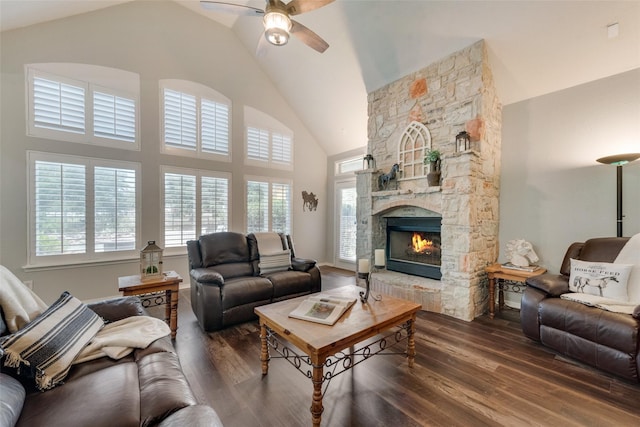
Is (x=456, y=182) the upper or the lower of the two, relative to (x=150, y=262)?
upper

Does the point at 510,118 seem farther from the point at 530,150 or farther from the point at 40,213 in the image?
the point at 40,213

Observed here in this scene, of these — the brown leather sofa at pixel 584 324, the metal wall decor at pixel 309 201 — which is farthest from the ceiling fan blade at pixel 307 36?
the metal wall decor at pixel 309 201

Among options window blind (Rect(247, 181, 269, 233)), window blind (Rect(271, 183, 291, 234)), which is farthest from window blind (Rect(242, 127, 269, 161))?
window blind (Rect(271, 183, 291, 234))

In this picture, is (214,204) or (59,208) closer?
(59,208)

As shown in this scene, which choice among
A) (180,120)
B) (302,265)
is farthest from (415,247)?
(180,120)

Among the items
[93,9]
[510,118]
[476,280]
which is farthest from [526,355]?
[93,9]

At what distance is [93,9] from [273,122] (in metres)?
3.11

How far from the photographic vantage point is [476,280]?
3.30 m

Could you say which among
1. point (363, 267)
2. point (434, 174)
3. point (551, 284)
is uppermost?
point (434, 174)

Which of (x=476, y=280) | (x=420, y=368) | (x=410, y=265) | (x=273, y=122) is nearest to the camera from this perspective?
(x=420, y=368)

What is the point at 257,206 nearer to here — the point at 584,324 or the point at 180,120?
the point at 180,120

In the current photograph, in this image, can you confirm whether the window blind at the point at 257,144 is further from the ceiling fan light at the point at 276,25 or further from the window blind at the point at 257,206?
the ceiling fan light at the point at 276,25

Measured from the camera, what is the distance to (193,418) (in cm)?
98

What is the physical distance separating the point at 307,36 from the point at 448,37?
194 cm
